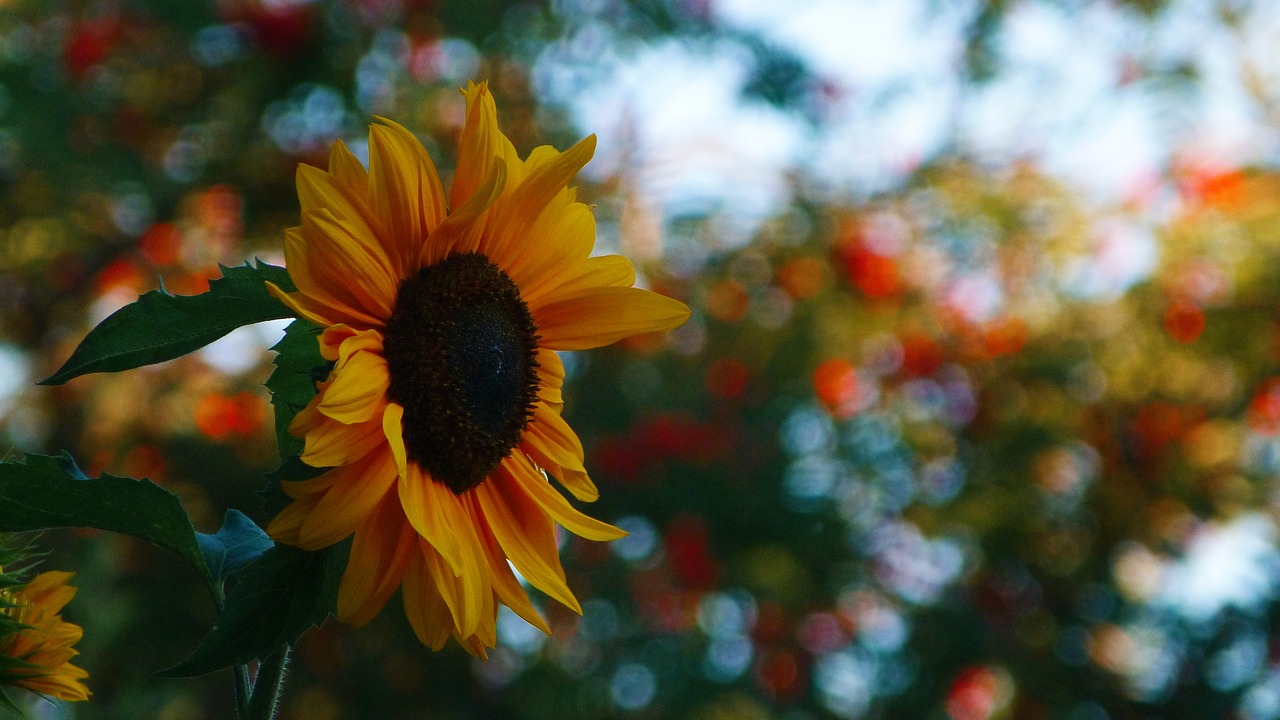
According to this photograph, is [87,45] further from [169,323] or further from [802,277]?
[169,323]

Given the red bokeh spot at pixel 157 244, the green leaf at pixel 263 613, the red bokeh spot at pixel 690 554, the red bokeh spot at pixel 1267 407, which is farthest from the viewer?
the red bokeh spot at pixel 1267 407

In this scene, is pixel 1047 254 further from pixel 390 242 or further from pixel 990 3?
pixel 390 242

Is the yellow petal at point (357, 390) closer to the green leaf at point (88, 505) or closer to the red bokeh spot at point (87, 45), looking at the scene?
the green leaf at point (88, 505)

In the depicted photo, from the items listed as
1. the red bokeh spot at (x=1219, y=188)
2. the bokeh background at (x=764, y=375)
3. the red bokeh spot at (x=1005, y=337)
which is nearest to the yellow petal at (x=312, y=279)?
the bokeh background at (x=764, y=375)

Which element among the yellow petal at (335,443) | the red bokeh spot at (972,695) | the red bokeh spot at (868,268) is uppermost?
the yellow petal at (335,443)

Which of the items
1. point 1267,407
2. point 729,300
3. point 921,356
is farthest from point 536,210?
point 1267,407

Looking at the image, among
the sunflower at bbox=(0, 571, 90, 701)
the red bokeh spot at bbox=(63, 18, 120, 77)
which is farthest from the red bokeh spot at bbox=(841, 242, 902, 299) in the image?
the sunflower at bbox=(0, 571, 90, 701)
